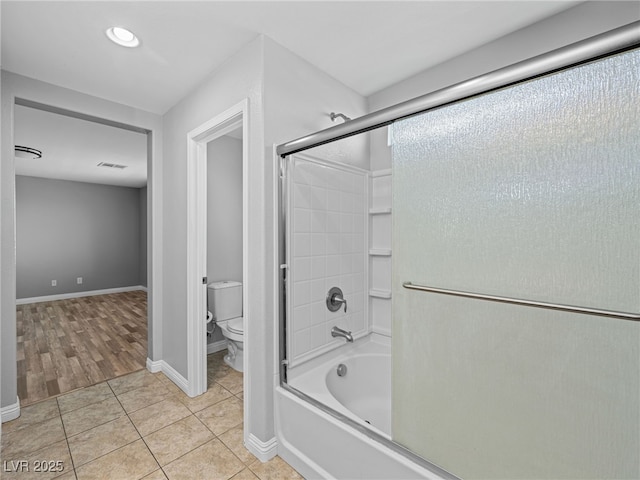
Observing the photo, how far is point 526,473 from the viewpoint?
909 mm

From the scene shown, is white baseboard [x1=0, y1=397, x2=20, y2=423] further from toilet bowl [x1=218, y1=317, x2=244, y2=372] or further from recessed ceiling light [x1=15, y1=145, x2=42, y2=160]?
recessed ceiling light [x1=15, y1=145, x2=42, y2=160]

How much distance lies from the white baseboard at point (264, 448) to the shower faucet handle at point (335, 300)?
2.74 ft

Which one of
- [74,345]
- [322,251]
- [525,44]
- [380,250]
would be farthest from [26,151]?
[525,44]

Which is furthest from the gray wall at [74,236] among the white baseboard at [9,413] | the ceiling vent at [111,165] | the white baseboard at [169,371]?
the white baseboard at [9,413]

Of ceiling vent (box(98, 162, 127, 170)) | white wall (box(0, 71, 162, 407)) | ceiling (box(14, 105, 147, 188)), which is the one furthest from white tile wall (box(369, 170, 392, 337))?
ceiling vent (box(98, 162, 127, 170))

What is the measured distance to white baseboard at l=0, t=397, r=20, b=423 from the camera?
1.95m

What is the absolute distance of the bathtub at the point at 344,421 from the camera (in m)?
1.22

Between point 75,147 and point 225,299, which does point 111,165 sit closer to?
point 75,147

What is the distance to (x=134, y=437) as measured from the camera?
1.81m

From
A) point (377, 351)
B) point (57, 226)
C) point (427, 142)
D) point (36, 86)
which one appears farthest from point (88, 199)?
point (427, 142)

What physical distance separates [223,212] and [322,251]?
1.67 meters

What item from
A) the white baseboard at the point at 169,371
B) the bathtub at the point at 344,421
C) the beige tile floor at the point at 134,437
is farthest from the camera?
the white baseboard at the point at 169,371

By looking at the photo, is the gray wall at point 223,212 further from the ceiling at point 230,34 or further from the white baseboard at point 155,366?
the ceiling at point 230,34

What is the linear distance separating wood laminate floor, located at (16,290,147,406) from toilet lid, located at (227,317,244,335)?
0.93m
